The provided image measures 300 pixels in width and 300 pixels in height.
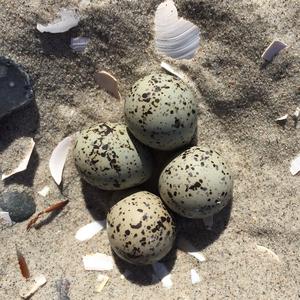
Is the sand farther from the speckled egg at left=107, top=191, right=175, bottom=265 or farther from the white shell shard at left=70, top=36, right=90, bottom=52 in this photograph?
the speckled egg at left=107, top=191, right=175, bottom=265

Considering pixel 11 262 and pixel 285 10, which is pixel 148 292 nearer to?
pixel 11 262

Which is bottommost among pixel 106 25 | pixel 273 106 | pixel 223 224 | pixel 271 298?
pixel 271 298

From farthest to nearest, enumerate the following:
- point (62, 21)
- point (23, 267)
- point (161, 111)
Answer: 1. point (23, 267)
2. point (62, 21)
3. point (161, 111)

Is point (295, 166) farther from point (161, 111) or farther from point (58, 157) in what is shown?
point (58, 157)

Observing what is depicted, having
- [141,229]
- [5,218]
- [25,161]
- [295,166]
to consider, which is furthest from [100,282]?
[295,166]

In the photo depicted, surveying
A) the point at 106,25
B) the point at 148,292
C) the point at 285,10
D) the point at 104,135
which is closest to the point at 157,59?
the point at 106,25

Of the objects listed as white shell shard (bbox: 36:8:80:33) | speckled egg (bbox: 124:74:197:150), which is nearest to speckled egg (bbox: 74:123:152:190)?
speckled egg (bbox: 124:74:197:150)
